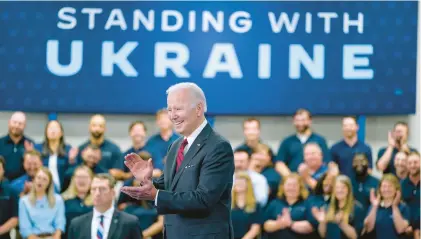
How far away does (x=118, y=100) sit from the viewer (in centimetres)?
1049

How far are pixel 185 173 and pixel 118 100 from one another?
7.05 metres

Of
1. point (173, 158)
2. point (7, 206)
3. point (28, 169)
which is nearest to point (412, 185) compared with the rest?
point (28, 169)

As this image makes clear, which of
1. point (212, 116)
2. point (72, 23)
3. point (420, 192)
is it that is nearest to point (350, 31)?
point (212, 116)

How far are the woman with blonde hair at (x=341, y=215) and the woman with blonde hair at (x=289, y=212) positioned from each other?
13 centimetres

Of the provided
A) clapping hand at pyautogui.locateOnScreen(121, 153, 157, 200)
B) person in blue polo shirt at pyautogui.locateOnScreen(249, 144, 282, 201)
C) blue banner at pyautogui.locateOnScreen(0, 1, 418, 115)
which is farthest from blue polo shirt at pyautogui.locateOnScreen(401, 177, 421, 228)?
clapping hand at pyautogui.locateOnScreen(121, 153, 157, 200)

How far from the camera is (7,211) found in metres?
8.15

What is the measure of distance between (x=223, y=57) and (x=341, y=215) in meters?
3.07

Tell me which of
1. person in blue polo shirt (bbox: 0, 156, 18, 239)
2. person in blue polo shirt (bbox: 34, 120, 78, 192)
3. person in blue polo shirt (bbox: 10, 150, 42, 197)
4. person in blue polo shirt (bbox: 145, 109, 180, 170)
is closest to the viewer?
person in blue polo shirt (bbox: 0, 156, 18, 239)

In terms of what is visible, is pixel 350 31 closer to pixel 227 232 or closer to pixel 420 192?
pixel 420 192

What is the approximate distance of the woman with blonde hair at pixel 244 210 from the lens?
799 cm

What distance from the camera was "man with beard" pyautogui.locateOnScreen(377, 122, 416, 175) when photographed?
9.02 m

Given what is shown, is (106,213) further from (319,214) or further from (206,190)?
(206,190)

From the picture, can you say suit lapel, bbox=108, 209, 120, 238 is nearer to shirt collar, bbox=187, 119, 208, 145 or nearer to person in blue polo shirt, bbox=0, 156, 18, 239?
person in blue polo shirt, bbox=0, 156, 18, 239

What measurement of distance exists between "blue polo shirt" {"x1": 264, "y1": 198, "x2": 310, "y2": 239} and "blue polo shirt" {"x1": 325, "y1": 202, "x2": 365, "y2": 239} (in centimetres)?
24
